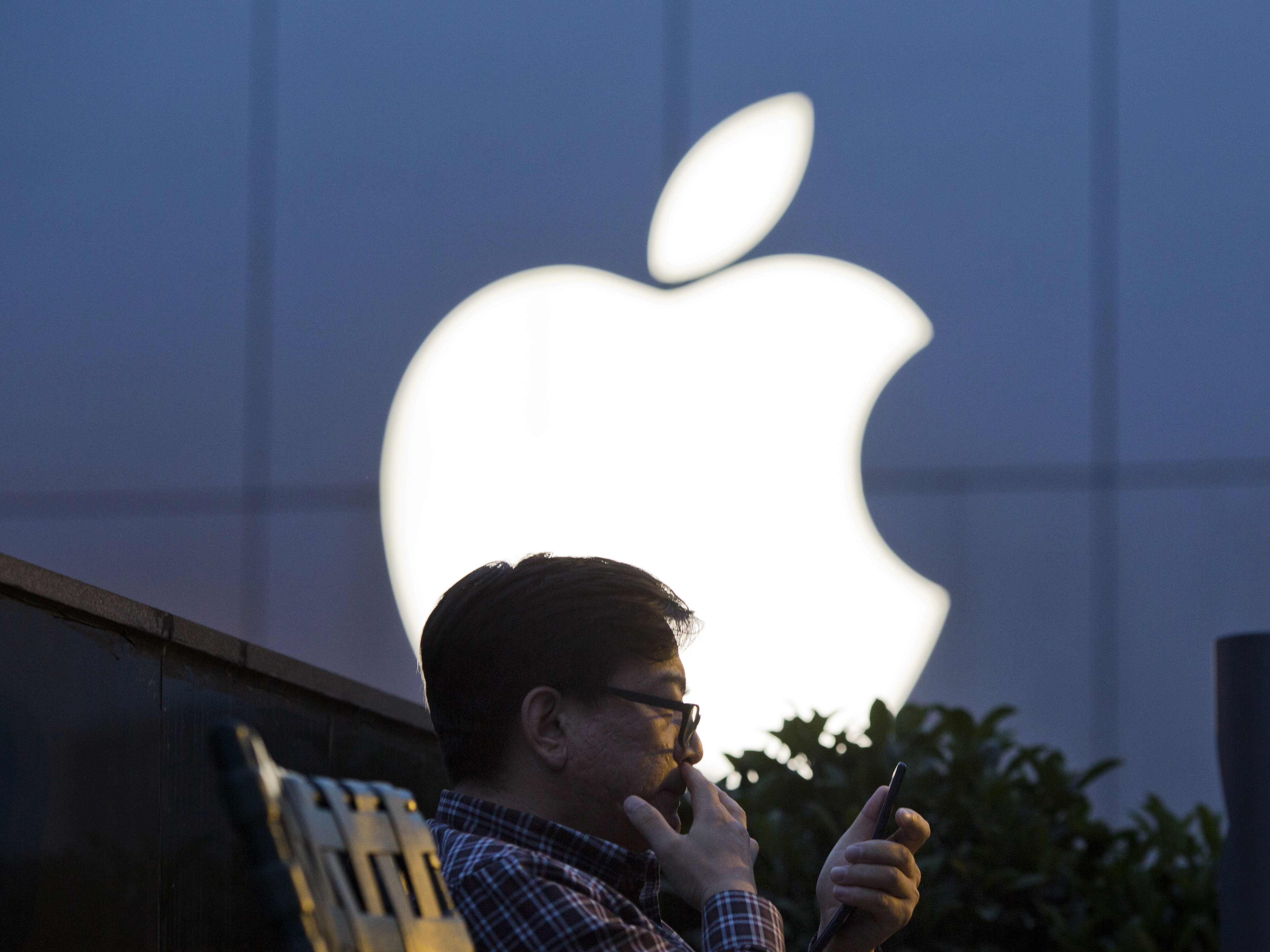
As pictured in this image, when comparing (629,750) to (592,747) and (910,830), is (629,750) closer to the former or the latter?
(592,747)

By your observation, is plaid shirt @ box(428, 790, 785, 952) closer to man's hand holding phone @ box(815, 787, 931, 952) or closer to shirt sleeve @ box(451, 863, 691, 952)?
shirt sleeve @ box(451, 863, 691, 952)

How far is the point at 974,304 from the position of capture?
4758 millimetres

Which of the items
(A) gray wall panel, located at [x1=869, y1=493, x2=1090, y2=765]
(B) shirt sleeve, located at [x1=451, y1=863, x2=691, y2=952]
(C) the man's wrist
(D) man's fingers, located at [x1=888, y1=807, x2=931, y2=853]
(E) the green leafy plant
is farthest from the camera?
(A) gray wall panel, located at [x1=869, y1=493, x2=1090, y2=765]

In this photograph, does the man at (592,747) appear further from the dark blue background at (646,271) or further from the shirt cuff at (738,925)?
the dark blue background at (646,271)

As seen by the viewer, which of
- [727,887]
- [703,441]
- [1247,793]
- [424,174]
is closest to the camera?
[727,887]

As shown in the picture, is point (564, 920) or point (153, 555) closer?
point (564, 920)

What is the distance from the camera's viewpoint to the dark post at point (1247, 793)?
2572 mm

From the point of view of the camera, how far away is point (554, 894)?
4.43 ft

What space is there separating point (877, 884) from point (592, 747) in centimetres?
42

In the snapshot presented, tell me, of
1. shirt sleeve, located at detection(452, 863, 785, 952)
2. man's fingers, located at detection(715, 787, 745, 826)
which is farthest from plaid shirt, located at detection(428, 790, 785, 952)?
man's fingers, located at detection(715, 787, 745, 826)

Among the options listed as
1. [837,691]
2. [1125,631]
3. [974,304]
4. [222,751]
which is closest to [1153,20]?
[974,304]

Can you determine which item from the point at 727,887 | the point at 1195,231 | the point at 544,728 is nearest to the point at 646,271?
the point at 1195,231

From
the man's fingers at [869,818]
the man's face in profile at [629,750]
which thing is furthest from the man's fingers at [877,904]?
the man's face in profile at [629,750]

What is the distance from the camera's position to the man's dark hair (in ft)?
5.17
